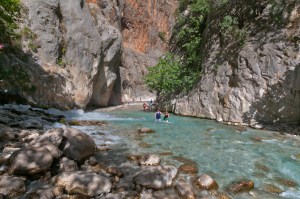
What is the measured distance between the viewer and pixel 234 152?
9625 millimetres

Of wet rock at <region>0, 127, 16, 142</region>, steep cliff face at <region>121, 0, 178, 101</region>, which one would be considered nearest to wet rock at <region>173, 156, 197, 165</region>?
wet rock at <region>0, 127, 16, 142</region>

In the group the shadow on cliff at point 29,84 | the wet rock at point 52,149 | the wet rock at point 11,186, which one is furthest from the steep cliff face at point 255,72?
the wet rock at point 11,186

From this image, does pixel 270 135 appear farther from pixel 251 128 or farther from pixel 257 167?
pixel 257 167

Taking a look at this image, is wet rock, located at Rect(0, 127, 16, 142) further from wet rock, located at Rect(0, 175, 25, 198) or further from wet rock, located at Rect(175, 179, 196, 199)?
wet rock, located at Rect(175, 179, 196, 199)

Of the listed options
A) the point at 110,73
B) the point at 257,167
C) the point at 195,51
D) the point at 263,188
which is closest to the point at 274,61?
the point at 195,51

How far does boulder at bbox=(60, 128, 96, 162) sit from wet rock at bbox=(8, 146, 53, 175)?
98cm

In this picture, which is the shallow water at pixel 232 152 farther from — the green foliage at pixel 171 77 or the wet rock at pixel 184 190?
the green foliage at pixel 171 77

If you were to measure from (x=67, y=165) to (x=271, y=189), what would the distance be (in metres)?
5.36

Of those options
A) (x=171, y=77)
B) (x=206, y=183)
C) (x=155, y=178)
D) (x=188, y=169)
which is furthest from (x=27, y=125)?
(x=171, y=77)

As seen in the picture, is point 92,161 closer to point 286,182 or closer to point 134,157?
point 134,157

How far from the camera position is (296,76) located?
49.5 ft

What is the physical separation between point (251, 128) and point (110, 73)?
18.7 metres

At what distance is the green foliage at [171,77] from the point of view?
23797mm

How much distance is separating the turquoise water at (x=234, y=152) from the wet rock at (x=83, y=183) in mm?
2873
